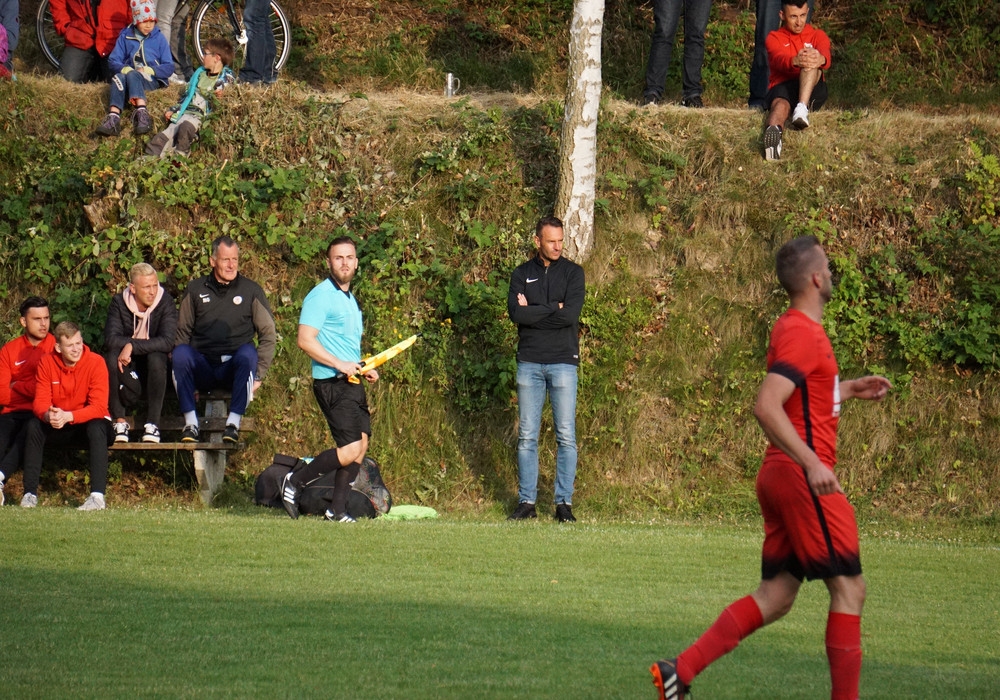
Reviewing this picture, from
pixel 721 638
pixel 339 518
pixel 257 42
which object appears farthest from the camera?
pixel 257 42

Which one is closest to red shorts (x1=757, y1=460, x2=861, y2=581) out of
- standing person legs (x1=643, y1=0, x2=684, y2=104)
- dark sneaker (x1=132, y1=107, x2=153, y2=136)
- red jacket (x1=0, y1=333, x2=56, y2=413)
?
red jacket (x1=0, y1=333, x2=56, y2=413)

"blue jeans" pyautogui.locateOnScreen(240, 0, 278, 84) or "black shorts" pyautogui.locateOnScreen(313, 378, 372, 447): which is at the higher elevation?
"blue jeans" pyautogui.locateOnScreen(240, 0, 278, 84)

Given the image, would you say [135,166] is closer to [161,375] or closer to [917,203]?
[161,375]

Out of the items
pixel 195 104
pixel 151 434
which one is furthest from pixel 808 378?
pixel 195 104

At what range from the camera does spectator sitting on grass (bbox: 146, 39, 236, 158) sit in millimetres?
14070

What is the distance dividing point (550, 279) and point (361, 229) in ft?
11.1

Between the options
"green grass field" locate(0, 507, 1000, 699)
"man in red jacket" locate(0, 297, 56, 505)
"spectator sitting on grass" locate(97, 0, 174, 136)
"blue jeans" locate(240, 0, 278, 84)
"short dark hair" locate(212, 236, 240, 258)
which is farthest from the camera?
"blue jeans" locate(240, 0, 278, 84)

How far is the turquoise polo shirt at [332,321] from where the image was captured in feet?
32.2

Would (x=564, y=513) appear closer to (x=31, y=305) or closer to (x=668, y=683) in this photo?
(x=31, y=305)

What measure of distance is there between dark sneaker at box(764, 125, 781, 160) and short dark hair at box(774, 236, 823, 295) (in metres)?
8.91

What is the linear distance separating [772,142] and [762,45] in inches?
69.5

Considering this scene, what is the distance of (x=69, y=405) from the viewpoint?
1132cm

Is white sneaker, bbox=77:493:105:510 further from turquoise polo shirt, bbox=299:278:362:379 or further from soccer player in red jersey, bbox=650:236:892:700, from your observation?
soccer player in red jersey, bbox=650:236:892:700

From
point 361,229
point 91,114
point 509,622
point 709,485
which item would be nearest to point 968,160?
point 709,485
